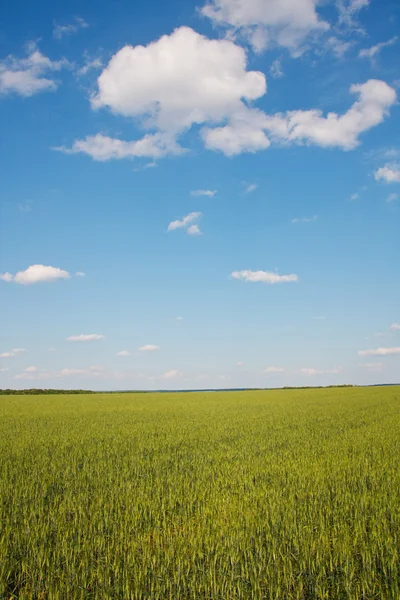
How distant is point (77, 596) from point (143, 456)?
728 cm

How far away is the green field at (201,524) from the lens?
421 centimetres

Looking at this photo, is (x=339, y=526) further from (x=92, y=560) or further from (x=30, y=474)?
(x=30, y=474)

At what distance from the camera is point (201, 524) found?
18.9 feet

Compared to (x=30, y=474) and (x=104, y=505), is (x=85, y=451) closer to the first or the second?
(x=30, y=474)

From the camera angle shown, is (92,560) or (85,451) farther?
(85,451)

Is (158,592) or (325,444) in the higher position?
(158,592)

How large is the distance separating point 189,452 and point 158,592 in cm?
786

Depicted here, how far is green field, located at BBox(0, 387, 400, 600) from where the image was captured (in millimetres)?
4215

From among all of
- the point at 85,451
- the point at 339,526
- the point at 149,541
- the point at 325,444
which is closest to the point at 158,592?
A: the point at 149,541

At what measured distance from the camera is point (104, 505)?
6.71m

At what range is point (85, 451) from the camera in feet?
39.7

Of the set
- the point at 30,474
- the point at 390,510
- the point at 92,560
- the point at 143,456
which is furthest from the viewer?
the point at 143,456

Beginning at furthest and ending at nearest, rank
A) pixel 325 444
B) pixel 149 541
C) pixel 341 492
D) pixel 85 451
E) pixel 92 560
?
pixel 325 444, pixel 85 451, pixel 341 492, pixel 149 541, pixel 92 560

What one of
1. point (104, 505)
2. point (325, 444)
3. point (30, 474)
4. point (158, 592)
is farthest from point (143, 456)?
point (158, 592)
